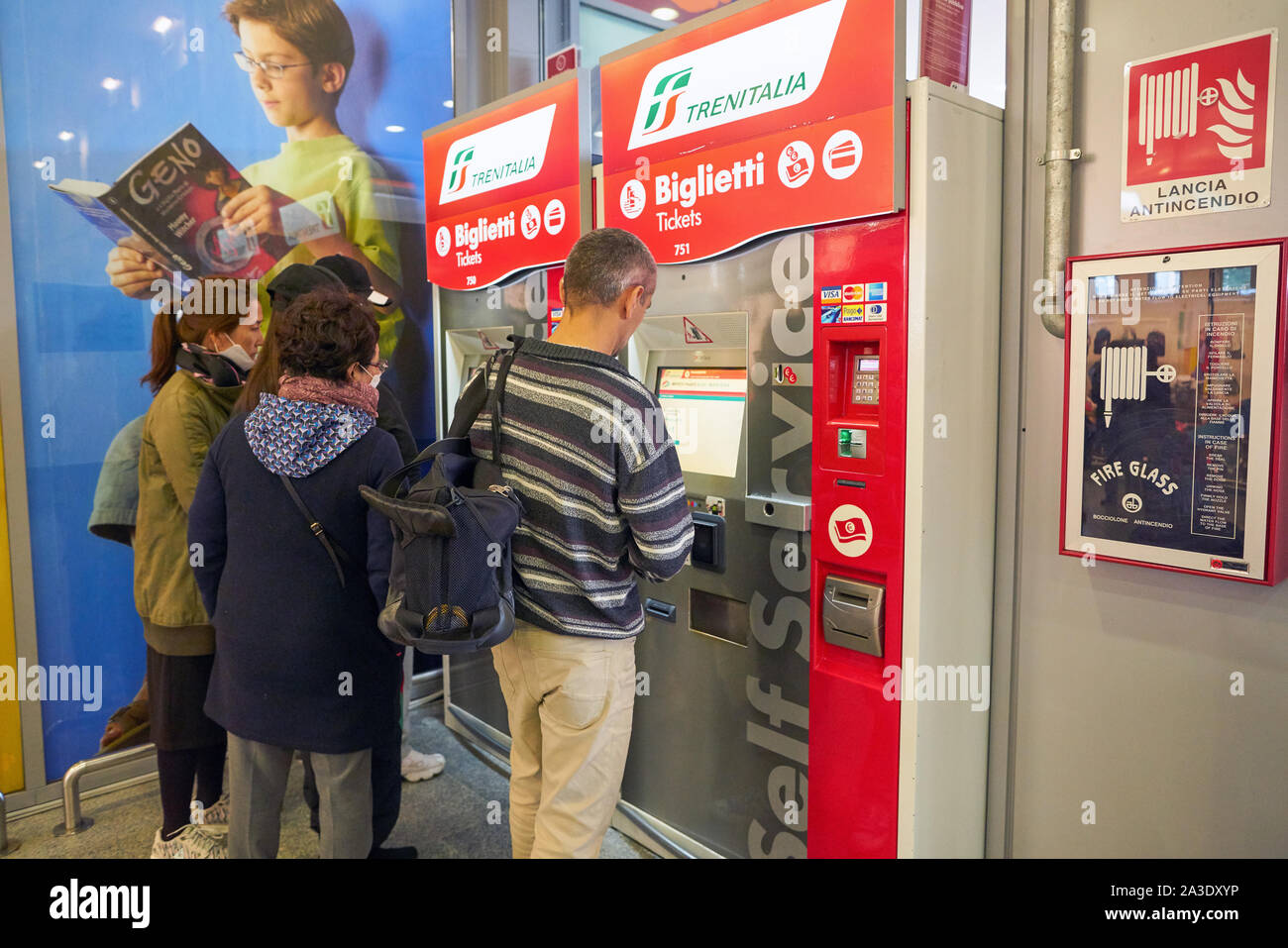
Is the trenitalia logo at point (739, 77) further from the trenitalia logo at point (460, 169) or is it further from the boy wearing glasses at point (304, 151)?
the boy wearing glasses at point (304, 151)

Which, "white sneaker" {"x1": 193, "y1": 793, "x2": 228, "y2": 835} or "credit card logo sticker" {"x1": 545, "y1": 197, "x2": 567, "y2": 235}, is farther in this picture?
"credit card logo sticker" {"x1": 545, "y1": 197, "x2": 567, "y2": 235}

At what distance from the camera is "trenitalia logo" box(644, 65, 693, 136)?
2.44 metres

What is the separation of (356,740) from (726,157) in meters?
1.72

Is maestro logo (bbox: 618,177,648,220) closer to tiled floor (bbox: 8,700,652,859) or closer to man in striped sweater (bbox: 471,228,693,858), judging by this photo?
man in striped sweater (bbox: 471,228,693,858)

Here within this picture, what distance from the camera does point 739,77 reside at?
2293mm

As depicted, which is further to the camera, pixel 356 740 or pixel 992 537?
pixel 992 537

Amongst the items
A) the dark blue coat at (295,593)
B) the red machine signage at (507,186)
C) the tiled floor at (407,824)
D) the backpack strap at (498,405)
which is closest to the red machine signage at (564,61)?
the red machine signage at (507,186)

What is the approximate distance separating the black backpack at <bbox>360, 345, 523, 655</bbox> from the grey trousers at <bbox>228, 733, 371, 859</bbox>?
20.7 inches

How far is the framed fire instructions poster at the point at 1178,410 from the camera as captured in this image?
1.76m

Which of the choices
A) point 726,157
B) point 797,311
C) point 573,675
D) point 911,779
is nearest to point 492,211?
point 726,157

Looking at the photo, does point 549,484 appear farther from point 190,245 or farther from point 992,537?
point 190,245

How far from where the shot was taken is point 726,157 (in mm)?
2338

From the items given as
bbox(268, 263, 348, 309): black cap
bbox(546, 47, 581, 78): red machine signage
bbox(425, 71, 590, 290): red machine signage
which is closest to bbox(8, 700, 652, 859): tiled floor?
bbox(268, 263, 348, 309): black cap

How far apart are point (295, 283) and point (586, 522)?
1.31 m
